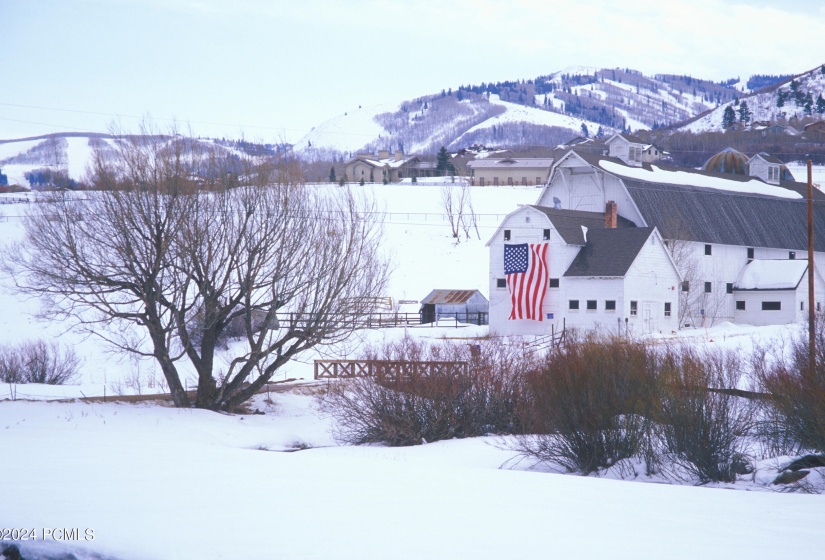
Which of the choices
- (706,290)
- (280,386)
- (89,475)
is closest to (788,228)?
(706,290)

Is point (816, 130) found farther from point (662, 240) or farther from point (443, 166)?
point (662, 240)

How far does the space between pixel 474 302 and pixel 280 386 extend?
30.0 metres

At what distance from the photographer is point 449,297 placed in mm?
60844

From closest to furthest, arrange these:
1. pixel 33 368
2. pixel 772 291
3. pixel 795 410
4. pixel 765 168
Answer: pixel 795 410, pixel 33 368, pixel 772 291, pixel 765 168

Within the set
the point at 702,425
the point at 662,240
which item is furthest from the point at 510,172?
the point at 702,425

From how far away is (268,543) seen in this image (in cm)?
985

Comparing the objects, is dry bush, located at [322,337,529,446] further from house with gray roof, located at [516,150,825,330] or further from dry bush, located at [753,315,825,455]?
house with gray roof, located at [516,150,825,330]

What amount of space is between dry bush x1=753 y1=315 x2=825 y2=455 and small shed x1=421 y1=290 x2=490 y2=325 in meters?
40.1

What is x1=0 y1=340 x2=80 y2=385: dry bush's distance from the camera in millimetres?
36344

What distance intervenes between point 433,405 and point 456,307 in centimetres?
3637

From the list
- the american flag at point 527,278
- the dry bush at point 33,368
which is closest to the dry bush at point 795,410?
the american flag at point 527,278

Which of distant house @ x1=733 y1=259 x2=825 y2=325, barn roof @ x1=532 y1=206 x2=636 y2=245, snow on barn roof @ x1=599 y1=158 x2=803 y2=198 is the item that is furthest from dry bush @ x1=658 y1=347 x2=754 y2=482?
snow on barn roof @ x1=599 y1=158 x2=803 y2=198

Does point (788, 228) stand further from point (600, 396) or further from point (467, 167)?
point (467, 167)

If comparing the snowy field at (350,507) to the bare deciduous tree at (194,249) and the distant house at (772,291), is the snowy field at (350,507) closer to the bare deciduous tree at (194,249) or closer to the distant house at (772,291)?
the bare deciduous tree at (194,249)
